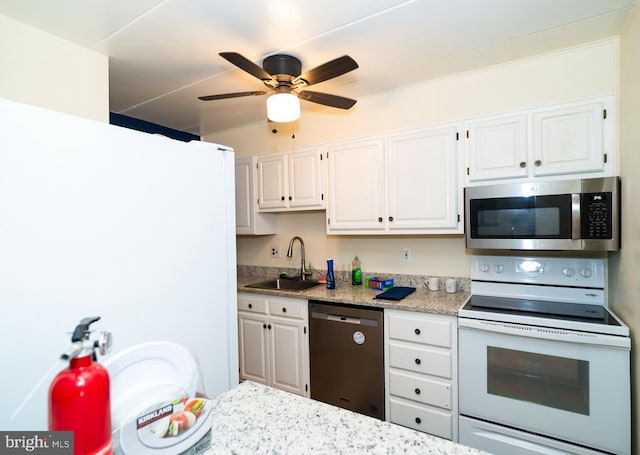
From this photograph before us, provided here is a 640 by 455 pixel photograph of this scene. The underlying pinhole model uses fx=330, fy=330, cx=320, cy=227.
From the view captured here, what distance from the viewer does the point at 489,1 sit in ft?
5.22

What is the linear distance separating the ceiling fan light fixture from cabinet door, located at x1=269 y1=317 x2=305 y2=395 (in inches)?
59.3

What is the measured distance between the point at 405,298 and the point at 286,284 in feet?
4.43

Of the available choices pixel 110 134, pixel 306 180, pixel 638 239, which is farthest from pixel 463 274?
pixel 110 134

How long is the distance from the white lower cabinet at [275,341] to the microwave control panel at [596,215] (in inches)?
71.4

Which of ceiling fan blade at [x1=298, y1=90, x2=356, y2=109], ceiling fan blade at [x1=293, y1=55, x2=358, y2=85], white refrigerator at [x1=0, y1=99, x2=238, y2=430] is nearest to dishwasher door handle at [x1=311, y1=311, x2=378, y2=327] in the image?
white refrigerator at [x1=0, y1=99, x2=238, y2=430]

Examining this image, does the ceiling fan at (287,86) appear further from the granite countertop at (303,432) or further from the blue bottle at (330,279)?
the granite countertop at (303,432)

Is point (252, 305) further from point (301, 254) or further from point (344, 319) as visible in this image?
point (344, 319)

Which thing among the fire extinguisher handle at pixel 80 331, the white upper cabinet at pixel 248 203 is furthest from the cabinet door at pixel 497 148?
the fire extinguisher handle at pixel 80 331

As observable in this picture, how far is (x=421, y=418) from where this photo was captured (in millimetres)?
2074

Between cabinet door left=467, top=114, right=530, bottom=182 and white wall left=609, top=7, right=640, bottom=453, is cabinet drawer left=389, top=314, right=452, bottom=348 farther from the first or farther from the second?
cabinet door left=467, top=114, right=530, bottom=182

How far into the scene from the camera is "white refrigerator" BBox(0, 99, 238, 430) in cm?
90

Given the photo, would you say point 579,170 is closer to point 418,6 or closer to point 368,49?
point 418,6

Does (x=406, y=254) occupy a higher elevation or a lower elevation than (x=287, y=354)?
higher

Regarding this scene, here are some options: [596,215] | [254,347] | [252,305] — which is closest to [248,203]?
[252,305]
